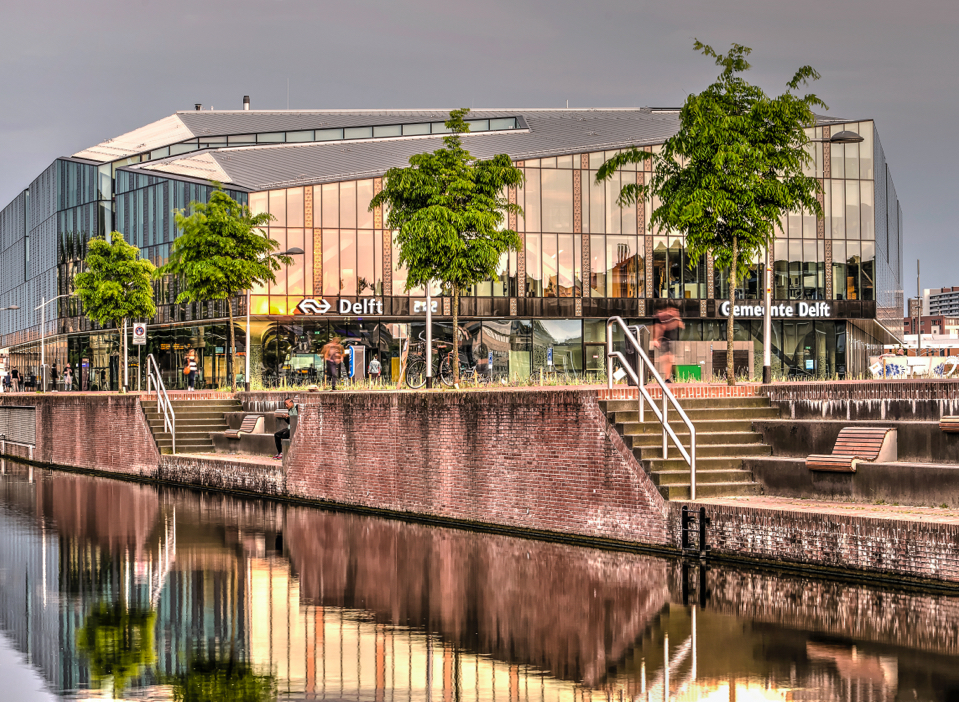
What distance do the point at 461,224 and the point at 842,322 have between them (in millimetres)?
34926

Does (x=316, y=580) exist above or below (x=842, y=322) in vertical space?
below

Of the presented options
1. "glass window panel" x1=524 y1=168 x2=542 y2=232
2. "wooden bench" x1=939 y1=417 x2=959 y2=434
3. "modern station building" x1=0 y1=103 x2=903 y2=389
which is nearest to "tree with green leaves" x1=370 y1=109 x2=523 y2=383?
"wooden bench" x1=939 y1=417 x2=959 y2=434

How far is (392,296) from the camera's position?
169 feet

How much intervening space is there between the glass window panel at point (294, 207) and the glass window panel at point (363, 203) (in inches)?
98.7

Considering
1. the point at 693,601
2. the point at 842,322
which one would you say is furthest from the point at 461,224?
the point at 842,322

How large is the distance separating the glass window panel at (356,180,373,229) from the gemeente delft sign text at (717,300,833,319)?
53.4ft

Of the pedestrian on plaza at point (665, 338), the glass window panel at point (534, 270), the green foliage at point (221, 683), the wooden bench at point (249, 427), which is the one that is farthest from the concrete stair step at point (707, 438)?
the glass window panel at point (534, 270)

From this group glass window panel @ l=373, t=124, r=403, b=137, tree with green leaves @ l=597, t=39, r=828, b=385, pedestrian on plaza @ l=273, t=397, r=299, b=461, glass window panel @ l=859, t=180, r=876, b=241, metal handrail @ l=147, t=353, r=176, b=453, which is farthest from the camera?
glass window panel @ l=373, t=124, r=403, b=137

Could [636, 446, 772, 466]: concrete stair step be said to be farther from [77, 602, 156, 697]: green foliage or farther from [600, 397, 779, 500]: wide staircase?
[77, 602, 156, 697]: green foliage

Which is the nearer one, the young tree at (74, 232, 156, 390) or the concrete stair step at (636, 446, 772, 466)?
the concrete stair step at (636, 446, 772, 466)

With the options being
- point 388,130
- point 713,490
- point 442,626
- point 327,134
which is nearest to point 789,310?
point 388,130

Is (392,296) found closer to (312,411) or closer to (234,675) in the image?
(312,411)

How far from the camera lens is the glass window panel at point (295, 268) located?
50562mm

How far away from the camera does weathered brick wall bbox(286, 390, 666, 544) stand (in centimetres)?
1470
